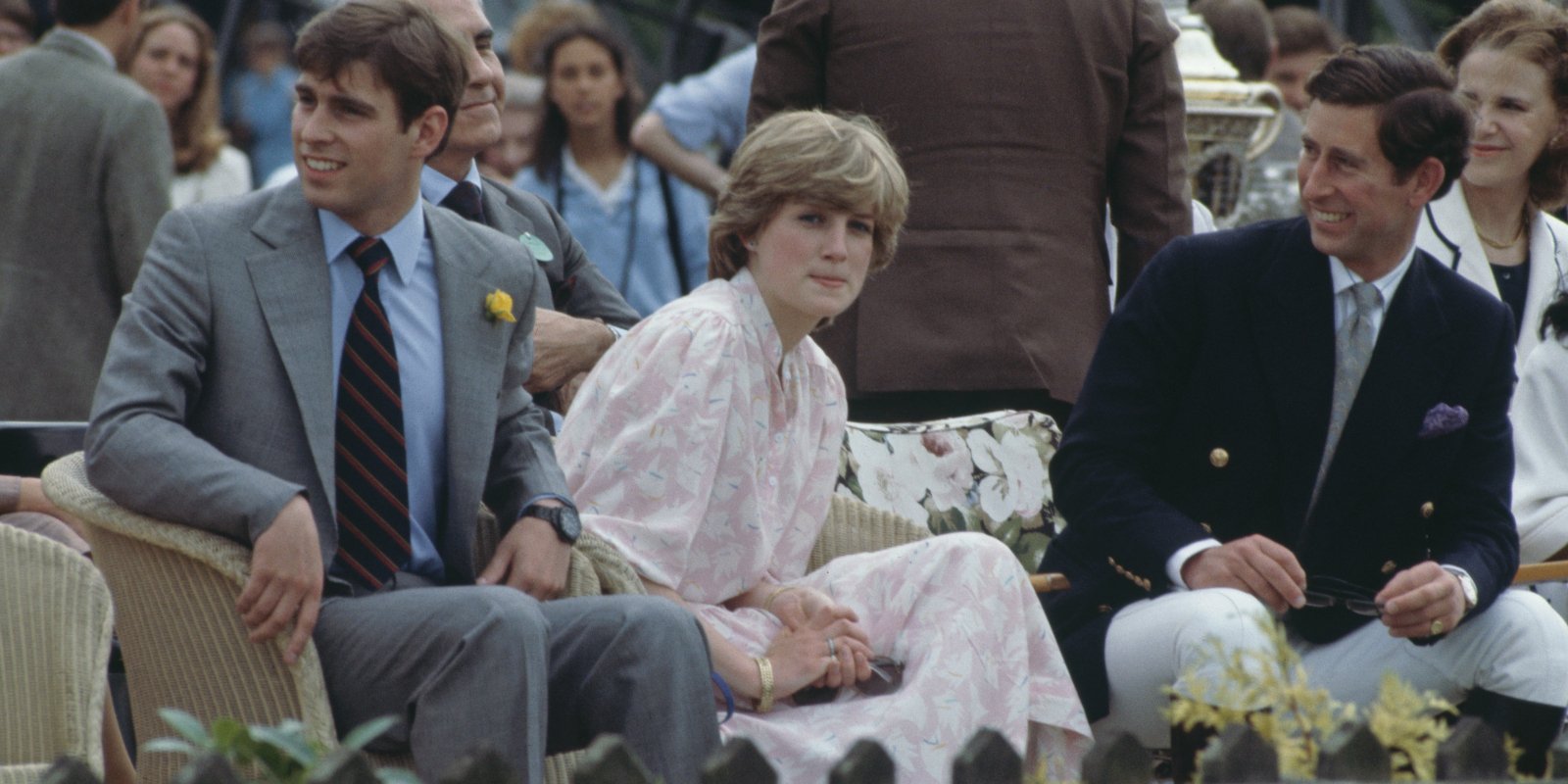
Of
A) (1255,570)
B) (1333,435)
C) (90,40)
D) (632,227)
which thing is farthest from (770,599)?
(632,227)

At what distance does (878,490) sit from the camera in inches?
182

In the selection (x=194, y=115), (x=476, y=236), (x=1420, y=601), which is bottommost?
(x=194, y=115)

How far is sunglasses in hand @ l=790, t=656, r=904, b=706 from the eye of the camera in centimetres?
389

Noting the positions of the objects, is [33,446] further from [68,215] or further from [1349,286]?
[1349,286]

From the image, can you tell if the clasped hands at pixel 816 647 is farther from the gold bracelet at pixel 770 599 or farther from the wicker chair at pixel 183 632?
the wicker chair at pixel 183 632

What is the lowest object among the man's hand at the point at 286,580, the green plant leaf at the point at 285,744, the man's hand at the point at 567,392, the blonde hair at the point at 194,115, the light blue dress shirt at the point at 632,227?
the light blue dress shirt at the point at 632,227

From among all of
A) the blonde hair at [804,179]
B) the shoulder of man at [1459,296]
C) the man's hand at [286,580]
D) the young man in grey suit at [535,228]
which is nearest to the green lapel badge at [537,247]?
the young man in grey suit at [535,228]

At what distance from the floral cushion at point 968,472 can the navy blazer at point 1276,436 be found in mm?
559

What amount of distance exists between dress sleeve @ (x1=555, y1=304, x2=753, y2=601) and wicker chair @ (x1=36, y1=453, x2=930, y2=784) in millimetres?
654

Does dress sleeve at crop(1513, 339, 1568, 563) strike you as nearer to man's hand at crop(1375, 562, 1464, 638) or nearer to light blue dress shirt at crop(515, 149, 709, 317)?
man's hand at crop(1375, 562, 1464, 638)

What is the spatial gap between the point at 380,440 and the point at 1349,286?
72.4 inches

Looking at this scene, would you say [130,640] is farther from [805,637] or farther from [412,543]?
[805,637]

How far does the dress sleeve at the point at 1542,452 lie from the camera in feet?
15.5

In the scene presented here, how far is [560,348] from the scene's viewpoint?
14.5 ft
